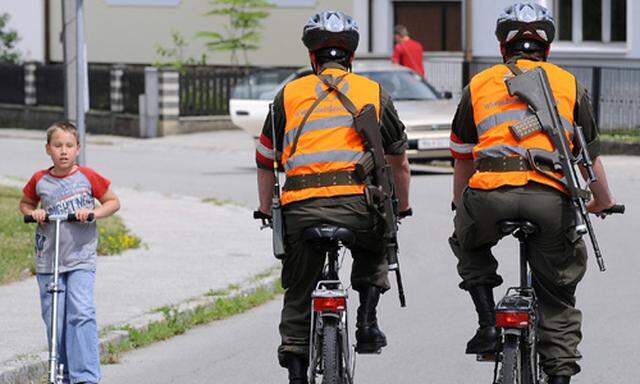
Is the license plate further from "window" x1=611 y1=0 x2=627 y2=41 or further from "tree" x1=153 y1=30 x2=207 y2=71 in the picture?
"tree" x1=153 y1=30 x2=207 y2=71

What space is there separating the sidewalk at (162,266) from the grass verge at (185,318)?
0.71ft

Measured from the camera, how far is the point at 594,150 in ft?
23.2

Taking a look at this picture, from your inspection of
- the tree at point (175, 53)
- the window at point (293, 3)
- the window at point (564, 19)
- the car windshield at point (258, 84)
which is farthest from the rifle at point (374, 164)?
the tree at point (175, 53)

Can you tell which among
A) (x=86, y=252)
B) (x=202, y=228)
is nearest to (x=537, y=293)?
(x=86, y=252)

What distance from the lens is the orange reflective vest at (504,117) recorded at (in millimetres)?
6844

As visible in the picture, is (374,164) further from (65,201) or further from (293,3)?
(293,3)

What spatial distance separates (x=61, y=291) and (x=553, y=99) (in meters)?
2.61

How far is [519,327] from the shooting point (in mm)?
6699

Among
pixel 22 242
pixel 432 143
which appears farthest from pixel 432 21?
pixel 22 242

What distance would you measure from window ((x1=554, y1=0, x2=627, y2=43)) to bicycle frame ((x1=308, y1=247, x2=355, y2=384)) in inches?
937

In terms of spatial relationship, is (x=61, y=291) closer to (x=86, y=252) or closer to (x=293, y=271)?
(x=86, y=252)

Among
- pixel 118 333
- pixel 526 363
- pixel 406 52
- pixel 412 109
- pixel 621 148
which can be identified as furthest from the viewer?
pixel 406 52

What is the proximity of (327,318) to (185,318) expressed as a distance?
4267 mm

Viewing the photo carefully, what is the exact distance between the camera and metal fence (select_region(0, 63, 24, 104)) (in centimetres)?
3719
